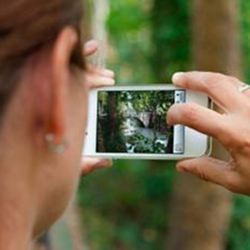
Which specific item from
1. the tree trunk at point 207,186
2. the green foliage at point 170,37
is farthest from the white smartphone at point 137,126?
the green foliage at point 170,37

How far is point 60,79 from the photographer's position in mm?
1020

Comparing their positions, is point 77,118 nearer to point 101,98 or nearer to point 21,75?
point 21,75

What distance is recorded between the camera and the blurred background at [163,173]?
5.06 m

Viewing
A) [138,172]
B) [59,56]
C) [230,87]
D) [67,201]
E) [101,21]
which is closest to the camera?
[59,56]

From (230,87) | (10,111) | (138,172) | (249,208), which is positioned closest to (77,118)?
(10,111)

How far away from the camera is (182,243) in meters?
5.37

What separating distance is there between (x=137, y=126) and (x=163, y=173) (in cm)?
539

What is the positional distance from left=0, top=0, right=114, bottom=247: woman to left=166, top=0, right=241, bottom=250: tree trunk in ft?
12.8

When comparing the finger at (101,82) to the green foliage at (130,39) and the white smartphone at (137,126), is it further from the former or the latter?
the green foliage at (130,39)

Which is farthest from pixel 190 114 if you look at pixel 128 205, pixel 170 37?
pixel 128 205

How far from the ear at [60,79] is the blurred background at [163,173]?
3.97 meters

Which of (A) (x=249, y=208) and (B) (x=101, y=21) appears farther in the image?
(A) (x=249, y=208)

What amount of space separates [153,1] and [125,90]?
5840 mm

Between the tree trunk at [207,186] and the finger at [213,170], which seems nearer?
the finger at [213,170]
